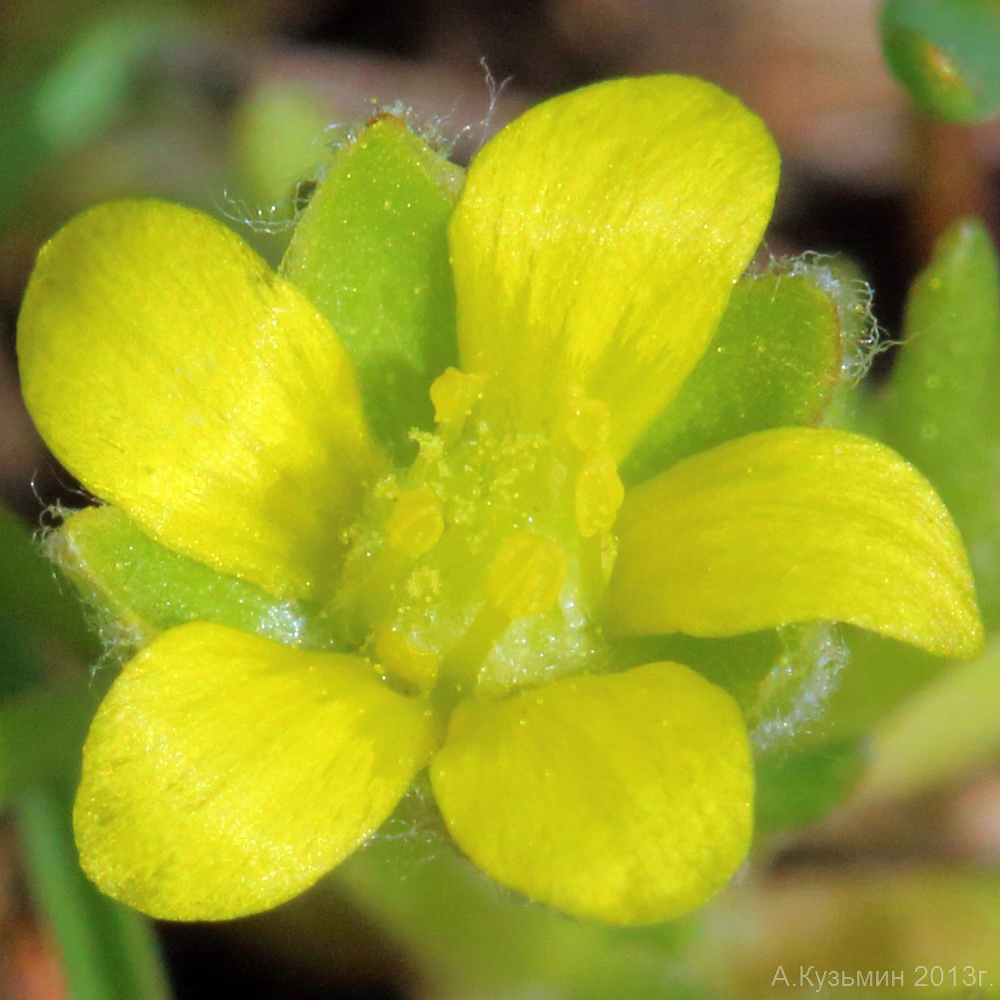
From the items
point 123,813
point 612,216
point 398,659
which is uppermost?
→ point 612,216

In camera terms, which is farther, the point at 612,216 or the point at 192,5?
the point at 192,5

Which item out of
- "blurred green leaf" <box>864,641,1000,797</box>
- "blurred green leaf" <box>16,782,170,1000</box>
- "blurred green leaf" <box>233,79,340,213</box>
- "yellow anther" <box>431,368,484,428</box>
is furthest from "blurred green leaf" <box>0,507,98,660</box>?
"blurred green leaf" <box>864,641,1000,797</box>

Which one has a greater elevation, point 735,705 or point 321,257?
point 321,257

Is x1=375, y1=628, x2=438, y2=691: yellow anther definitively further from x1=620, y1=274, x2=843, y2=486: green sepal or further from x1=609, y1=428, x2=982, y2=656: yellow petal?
x1=620, y1=274, x2=843, y2=486: green sepal

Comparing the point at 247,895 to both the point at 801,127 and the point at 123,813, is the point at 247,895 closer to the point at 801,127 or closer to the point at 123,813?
the point at 123,813

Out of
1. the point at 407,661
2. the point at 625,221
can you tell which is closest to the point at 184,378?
the point at 407,661

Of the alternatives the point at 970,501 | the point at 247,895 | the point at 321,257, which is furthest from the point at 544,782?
the point at 970,501

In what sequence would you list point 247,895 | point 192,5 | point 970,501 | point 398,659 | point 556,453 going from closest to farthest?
point 247,895
point 398,659
point 556,453
point 970,501
point 192,5
